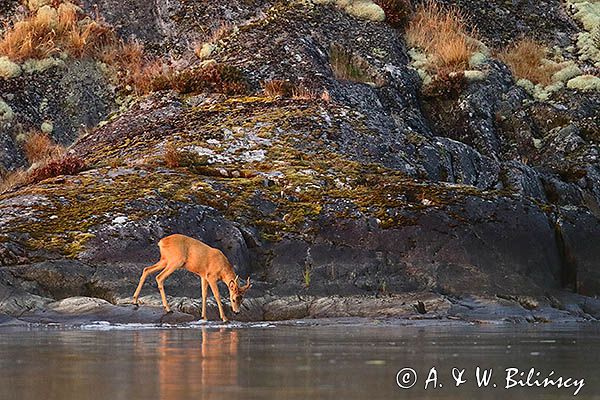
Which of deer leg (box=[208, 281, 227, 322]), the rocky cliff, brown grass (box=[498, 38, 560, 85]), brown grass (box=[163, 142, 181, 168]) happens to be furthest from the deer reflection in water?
brown grass (box=[498, 38, 560, 85])

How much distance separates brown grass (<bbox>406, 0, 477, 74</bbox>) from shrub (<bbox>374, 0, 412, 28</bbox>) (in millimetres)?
257

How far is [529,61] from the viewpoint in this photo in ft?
108

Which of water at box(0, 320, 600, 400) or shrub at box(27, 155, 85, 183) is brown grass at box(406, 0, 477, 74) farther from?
water at box(0, 320, 600, 400)

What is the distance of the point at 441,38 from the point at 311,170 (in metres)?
12.7

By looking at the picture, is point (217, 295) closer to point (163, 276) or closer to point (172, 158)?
point (163, 276)

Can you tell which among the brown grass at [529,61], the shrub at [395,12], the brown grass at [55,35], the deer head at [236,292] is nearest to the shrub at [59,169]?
the deer head at [236,292]

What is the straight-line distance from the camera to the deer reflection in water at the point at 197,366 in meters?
6.90

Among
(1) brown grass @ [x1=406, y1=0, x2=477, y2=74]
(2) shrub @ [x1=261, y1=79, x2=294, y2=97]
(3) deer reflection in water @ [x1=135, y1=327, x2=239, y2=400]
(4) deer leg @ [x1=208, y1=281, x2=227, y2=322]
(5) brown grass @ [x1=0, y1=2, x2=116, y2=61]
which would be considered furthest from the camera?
(1) brown grass @ [x1=406, y1=0, x2=477, y2=74]

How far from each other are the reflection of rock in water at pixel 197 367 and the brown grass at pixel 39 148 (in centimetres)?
1639

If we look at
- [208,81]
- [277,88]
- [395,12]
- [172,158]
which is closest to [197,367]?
[172,158]

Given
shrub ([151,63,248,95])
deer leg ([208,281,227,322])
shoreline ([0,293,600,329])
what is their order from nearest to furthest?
shoreline ([0,293,600,329]) < deer leg ([208,281,227,322]) < shrub ([151,63,248,95])

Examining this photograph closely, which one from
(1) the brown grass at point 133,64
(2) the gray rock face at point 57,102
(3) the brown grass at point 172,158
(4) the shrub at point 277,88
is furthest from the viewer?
(1) the brown grass at point 133,64

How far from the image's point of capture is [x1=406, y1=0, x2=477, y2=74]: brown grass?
3105cm

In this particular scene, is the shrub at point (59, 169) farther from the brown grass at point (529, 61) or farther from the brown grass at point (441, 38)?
the brown grass at point (529, 61)
